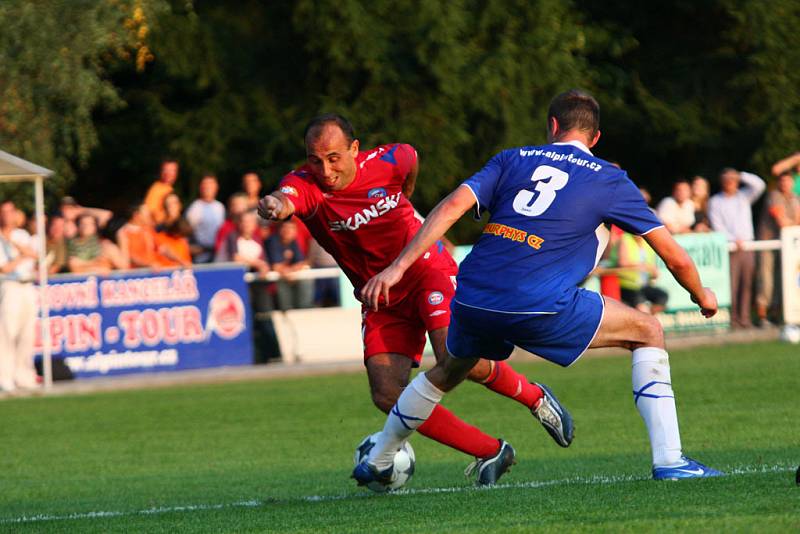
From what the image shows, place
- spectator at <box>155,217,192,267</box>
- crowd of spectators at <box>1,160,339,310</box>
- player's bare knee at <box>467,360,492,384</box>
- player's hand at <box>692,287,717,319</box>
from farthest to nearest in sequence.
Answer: spectator at <box>155,217,192,267</box>, crowd of spectators at <box>1,160,339,310</box>, player's bare knee at <box>467,360,492,384</box>, player's hand at <box>692,287,717,319</box>

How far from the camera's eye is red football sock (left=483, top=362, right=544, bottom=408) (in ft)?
28.7

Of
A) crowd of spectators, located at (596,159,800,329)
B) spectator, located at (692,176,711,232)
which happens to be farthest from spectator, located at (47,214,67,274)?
spectator, located at (692,176,711,232)

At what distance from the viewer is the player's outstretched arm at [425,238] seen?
710 centimetres

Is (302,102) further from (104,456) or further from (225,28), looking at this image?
(104,456)

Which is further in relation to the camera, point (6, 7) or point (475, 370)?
point (6, 7)

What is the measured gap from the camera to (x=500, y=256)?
730 centimetres

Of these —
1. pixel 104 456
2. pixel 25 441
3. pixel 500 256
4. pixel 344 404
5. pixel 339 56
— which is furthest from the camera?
pixel 339 56

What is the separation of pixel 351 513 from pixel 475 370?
5.43 feet

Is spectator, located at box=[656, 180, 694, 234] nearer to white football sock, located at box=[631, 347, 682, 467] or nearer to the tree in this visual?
the tree

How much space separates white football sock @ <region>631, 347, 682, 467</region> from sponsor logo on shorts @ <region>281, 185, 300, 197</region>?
6.50 feet

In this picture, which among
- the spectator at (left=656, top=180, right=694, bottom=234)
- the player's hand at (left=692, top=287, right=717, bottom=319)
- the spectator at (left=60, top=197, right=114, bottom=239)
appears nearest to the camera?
the player's hand at (left=692, top=287, right=717, bottom=319)

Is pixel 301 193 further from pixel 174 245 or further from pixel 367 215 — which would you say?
pixel 174 245

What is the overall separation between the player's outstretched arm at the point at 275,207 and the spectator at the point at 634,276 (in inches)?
468

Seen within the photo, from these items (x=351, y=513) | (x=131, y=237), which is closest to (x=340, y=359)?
(x=131, y=237)
